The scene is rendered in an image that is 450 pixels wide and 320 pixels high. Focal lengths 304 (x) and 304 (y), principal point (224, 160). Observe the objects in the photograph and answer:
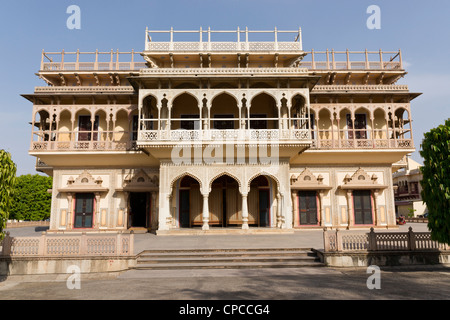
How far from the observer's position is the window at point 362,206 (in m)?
19.4

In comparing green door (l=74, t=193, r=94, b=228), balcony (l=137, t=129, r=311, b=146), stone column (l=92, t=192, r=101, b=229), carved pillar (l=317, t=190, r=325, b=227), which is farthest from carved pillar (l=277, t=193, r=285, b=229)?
green door (l=74, t=193, r=94, b=228)

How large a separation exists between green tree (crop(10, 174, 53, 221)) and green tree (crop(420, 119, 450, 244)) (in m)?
43.2

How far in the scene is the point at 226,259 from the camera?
10.6m

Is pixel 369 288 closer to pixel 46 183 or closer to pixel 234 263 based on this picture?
pixel 234 263

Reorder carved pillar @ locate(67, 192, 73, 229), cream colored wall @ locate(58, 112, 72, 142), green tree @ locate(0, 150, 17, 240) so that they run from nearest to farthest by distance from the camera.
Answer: green tree @ locate(0, 150, 17, 240) < carved pillar @ locate(67, 192, 73, 229) < cream colored wall @ locate(58, 112, 72, 142)

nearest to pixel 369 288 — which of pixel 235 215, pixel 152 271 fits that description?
pixel 152 271

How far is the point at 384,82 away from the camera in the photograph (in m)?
22.3

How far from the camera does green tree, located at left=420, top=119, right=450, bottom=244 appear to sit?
8.83m

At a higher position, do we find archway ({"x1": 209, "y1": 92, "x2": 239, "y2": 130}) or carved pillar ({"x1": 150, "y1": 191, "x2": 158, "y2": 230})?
archway ({"x1": 209, "y1": 92, "x2": 239, "y2": 130})

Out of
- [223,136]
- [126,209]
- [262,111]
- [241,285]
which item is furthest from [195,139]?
[241,285]

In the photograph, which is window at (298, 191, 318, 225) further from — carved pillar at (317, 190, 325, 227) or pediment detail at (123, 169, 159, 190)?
pediment detail at (123, 169, 159, 190)

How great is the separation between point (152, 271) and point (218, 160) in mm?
8453

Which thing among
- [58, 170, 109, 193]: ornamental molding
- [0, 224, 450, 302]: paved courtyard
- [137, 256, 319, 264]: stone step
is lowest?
[0, 224, 450, 302]: paved courtyard

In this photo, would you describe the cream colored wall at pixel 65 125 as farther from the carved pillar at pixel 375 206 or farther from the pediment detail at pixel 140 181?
the carved pillar at pixel 375 206
